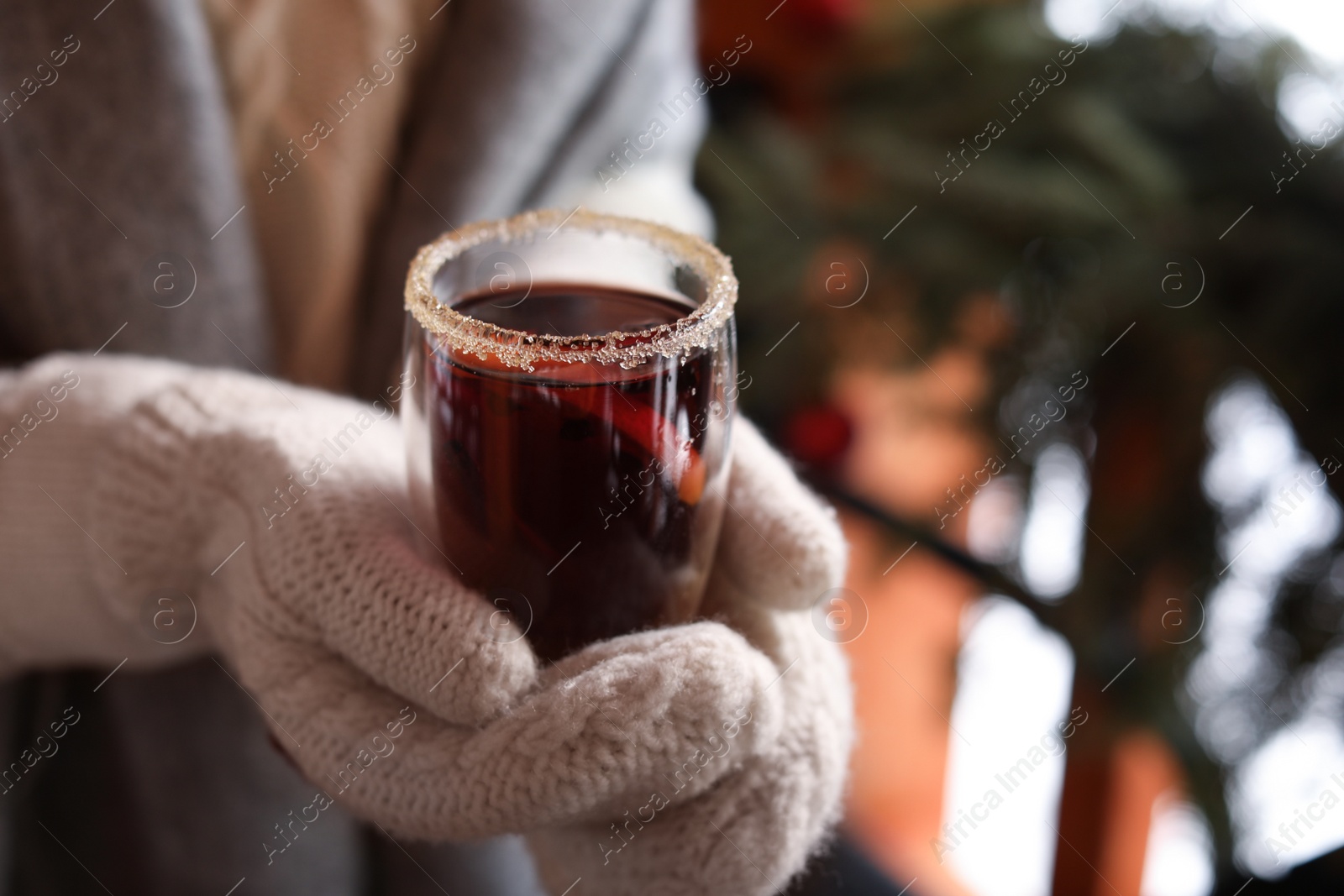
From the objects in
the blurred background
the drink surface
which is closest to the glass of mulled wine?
the drink surface

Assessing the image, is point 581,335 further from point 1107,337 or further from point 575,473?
point 1107,337

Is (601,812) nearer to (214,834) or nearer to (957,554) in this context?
(214,834)

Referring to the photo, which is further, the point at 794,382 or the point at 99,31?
the point at 794,382

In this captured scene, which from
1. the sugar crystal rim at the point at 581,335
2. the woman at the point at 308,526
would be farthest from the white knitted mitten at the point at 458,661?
the sugar crystal rim at the point at 581,335

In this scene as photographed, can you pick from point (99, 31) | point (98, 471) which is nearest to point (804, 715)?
point (98, 471)

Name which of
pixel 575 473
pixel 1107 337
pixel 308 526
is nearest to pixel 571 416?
pixel 575 473

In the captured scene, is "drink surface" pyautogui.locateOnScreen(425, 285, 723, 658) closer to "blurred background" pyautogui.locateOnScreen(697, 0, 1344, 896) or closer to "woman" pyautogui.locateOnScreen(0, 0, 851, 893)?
"woman" pyautogui.locateOnScreen(0, 0, 851, 893)

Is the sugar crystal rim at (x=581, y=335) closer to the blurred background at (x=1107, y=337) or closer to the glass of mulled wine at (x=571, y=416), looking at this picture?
the glass of mulled wine at (x=571, y=416)
